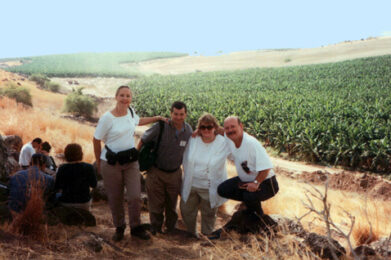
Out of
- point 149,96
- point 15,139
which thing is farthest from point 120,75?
point 15,139

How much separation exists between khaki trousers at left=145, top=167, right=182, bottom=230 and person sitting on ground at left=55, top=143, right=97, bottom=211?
80 centimetres

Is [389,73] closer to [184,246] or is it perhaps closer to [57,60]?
[184,246]

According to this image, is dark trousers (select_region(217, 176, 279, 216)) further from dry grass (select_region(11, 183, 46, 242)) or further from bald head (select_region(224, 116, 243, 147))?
dry grass (select_region(11, 183, 46, 242))

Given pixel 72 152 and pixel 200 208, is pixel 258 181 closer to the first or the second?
pixel 200 208

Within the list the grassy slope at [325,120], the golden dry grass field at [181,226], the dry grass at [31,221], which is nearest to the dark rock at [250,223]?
the golden dry grass field at [181,226]

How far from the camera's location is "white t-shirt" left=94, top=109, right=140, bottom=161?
4609 millimetres

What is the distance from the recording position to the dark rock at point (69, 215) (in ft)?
16.5

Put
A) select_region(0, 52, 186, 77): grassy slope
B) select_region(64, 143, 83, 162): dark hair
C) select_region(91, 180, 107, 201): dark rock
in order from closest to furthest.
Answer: select_region(64, 143, 83, 162): dark hair < select_region(91, 180, 107, 201): dark rock < select_region(0, 52, 186, 77): grassy slope

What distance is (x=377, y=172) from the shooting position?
13711 millimetres

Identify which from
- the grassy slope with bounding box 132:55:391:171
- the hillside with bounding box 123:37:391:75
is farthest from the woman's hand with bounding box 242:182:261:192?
the hillside with bounding box 123:37:391:75

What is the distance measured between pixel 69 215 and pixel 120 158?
123 cm

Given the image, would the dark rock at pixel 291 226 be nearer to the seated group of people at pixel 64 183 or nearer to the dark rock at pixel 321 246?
the dark rock at pixel 321 246

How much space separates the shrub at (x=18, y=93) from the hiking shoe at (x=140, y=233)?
22583mm

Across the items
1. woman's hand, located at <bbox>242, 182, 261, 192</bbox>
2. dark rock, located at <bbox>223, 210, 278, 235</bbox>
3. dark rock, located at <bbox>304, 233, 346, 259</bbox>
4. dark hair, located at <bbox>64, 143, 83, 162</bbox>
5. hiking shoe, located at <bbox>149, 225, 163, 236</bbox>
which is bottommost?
hiking shoe, located at <bbox>149, 225, 163, 236</bbox>
